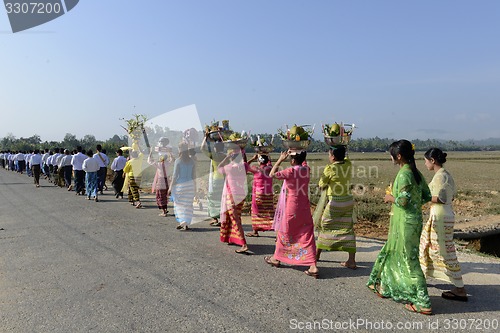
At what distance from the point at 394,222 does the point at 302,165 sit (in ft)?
5.32

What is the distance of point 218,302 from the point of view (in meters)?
4.44

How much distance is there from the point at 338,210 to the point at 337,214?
64mm

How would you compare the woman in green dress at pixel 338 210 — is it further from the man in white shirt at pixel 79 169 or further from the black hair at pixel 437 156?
the man in white shirt at pixel 79 169

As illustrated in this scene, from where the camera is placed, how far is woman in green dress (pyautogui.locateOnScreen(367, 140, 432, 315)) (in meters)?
4.25

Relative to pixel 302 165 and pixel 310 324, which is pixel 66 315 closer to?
pixel 310 324

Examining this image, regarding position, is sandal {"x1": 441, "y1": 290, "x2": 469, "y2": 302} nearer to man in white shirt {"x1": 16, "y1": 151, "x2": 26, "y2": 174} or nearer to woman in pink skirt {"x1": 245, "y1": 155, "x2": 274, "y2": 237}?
woman in pink skirt {"x1": 245, "y1": 155, "x2": 274, "y2": 237}

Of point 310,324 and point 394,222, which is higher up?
point 394,222

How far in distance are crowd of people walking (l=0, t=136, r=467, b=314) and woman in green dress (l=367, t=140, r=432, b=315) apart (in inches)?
0.4

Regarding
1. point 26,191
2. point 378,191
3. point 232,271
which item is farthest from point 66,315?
point 378,191

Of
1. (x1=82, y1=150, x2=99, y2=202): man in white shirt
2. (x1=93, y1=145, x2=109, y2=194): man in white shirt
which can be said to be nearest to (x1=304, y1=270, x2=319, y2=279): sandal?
(x1=82, y1=150, x2=99, y2=202): man in white shirt

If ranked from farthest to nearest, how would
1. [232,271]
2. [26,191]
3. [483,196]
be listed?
[483,196], [26,191], [232,271]

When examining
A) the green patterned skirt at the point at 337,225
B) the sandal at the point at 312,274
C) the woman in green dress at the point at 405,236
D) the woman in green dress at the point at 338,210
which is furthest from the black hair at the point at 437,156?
the sandal at the point at 312,274

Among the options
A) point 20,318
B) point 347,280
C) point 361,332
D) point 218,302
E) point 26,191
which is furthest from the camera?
point 26,191

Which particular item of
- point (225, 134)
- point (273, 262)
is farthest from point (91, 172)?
point (273, 262)
